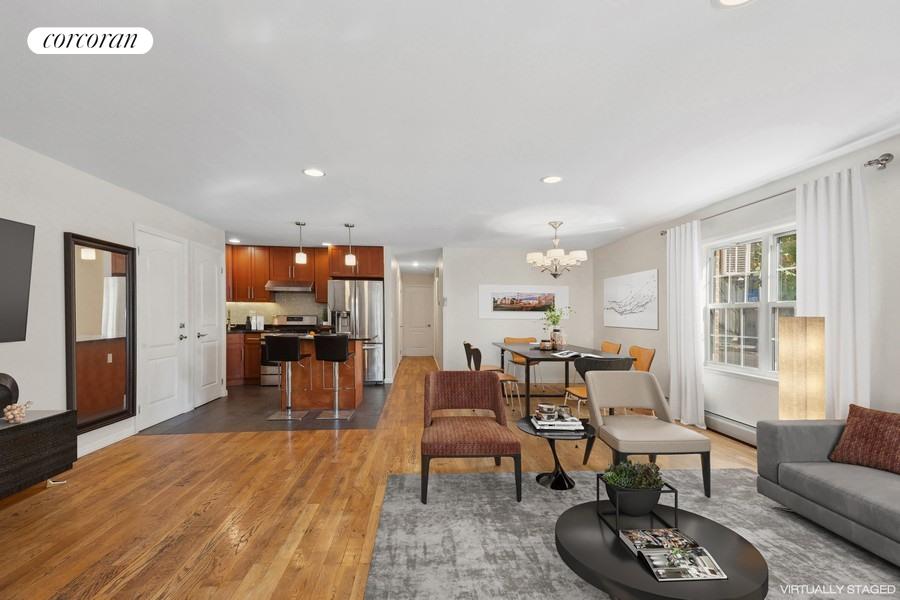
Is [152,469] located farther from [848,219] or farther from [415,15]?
[848,219]

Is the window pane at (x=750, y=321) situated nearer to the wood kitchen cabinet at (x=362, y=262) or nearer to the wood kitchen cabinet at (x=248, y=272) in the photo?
the wood kitchen cabinet at (x=362, y=262)

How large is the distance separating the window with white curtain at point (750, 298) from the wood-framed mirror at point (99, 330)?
6465mm

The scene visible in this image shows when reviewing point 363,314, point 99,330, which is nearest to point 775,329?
point 363,314

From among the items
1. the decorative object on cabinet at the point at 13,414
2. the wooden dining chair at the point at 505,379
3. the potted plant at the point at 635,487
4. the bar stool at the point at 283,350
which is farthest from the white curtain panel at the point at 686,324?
the decorative object on cabinet at the point at 13,414

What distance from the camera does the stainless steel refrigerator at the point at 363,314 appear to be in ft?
24.7

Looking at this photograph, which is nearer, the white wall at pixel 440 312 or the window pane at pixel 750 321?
the window pane at pixel 750 321

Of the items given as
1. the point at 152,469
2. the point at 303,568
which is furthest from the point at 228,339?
the point at 303,568

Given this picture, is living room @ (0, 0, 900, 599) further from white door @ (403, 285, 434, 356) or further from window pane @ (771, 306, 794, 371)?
white door @ (403, 285, 434, 356)

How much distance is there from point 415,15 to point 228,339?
702 cm

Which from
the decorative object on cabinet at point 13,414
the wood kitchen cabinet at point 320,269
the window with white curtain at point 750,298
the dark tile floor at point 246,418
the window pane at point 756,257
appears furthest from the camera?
the wood kitchen cabinet at point 320,269

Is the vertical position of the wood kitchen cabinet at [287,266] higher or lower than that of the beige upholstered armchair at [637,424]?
higher

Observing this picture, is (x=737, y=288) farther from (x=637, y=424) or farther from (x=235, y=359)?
(x=235, y=359)

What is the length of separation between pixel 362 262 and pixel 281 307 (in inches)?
75.3

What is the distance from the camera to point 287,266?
775 centimetres
